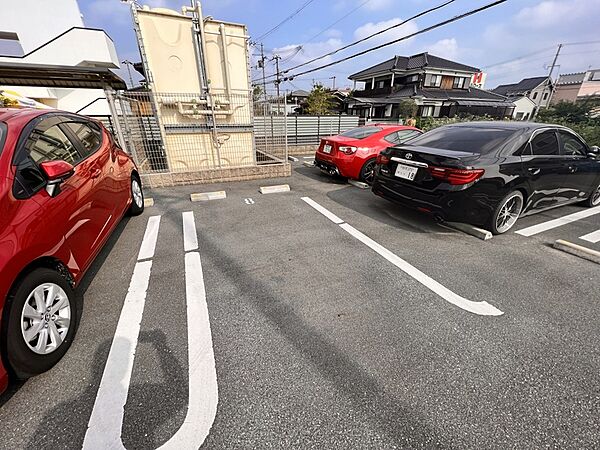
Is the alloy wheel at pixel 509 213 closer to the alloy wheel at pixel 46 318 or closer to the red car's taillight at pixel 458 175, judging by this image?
the red car's taillight at pixel 458 175

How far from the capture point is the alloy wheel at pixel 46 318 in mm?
1488

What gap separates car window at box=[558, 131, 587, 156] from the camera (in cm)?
368

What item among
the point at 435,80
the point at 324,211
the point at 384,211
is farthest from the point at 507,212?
the point at 435,80

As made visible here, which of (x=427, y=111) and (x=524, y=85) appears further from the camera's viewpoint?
(x=524, y=85)

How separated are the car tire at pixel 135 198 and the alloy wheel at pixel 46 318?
94.2 inches

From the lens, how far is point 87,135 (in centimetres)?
296

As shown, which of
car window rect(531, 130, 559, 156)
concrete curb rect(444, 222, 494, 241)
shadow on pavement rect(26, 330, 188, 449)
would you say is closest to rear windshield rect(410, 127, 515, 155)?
car window rect(531, 130, 559, 156)

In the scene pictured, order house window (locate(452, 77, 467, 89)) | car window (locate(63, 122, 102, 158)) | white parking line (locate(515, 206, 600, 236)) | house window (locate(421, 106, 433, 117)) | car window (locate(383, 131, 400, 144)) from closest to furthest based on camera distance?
car window (locate(63, 122, 102, 158))
white parking line (locate(515, 206, 600, 236))
car window (locate(383, 131, 400, 144))
house window (locate(421, 106, 433, 117))
house window (locate(452, 77, 467, 89))

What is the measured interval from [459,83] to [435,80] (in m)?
3.46

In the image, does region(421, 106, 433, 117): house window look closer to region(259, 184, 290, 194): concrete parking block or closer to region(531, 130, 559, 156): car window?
region(531, 130, 559, 156): car window

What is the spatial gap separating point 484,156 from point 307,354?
2.96 m

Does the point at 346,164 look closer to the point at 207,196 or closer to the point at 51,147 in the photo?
the point at 207,196

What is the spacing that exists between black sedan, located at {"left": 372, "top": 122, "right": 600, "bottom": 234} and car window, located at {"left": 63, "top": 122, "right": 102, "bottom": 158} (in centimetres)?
365

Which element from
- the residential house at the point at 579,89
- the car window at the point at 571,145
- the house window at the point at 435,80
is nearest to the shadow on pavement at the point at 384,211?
the car window at the point at 571,145
